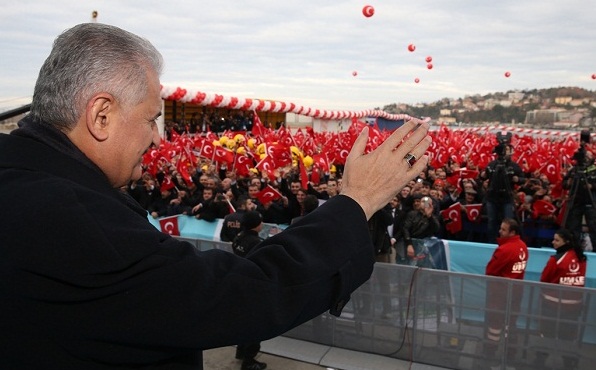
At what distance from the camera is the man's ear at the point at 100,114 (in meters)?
0.96

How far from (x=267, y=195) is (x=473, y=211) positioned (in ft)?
11.8

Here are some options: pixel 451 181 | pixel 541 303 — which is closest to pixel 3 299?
pixel 541 303

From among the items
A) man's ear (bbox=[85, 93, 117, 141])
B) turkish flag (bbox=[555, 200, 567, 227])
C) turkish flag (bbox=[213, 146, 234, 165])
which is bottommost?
turkish flag (bbox=[555, 200, 567, 227])

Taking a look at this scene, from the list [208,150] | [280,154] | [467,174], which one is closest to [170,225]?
[280,154]

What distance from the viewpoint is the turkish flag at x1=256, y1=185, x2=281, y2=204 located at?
861 cm

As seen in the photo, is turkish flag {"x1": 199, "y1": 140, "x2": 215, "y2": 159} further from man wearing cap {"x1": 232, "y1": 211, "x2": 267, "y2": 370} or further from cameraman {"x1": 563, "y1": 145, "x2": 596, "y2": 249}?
cameraman {"x1": 563, "y1": 145, "x2": 596, "y2": 249}

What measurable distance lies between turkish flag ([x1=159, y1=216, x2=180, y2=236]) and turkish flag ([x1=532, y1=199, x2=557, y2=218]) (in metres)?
6.06

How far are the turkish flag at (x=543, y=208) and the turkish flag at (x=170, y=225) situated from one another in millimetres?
6057

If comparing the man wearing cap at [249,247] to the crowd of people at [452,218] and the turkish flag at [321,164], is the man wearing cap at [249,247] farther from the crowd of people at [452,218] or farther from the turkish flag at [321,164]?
the turkish flag at [321,164]

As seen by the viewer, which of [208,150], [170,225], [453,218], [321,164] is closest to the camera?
[170,225]

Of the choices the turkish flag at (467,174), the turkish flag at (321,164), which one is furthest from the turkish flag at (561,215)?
the turkish flag at (321,164)

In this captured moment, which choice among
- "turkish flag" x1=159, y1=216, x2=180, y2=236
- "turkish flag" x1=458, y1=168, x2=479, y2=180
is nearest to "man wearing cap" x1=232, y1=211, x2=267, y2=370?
"turkish flag" x1=159, y1=216, x2=180, y2=236

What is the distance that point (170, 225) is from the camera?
8.46 m

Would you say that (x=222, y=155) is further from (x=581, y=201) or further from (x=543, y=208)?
(x=581, y=201)
